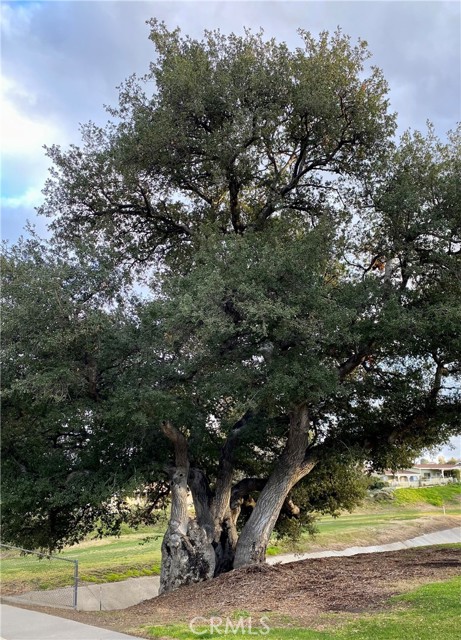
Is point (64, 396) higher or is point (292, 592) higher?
point (64, 396)

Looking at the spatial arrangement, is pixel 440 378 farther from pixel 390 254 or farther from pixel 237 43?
pixel 237 43

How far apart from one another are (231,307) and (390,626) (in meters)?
7.16

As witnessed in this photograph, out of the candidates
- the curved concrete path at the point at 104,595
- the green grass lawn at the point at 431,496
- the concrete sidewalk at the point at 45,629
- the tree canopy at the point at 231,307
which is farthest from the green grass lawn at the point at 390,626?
the green grass lawn at the point at 431,496

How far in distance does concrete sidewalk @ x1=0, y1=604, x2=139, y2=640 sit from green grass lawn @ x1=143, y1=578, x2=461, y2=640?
2.46 ft

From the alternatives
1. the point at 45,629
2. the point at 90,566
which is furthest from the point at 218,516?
the point at 90,566

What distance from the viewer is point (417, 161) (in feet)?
51.6

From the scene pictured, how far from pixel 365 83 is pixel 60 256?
364 inches

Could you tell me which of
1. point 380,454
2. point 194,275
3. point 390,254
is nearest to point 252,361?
point 194,275

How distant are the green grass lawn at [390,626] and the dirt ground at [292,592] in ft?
1.31

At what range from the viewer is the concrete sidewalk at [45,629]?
863 cm

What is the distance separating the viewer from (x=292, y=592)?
38.5 ft

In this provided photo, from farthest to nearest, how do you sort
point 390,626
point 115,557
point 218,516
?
point 115,557
point 218,516
point 390,626

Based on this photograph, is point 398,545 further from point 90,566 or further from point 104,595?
point 104,595

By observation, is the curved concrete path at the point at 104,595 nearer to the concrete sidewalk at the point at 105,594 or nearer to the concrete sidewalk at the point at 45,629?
the concrete sidewalk at the point at 105,594
